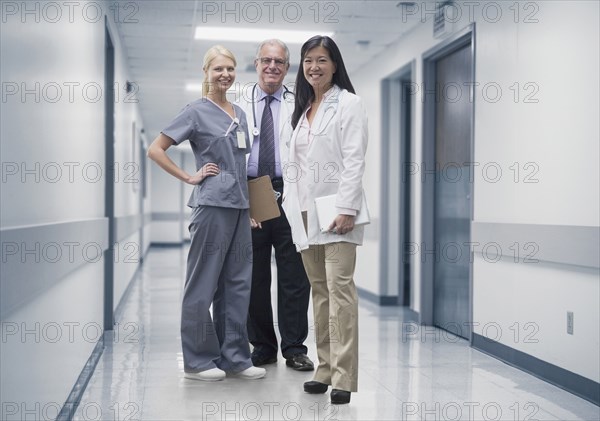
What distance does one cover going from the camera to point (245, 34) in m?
5.72

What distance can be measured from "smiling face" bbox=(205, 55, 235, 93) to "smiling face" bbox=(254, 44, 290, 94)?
0.82 ft

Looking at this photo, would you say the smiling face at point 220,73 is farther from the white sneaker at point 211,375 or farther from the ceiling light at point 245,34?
the ceiling light at point 245,34

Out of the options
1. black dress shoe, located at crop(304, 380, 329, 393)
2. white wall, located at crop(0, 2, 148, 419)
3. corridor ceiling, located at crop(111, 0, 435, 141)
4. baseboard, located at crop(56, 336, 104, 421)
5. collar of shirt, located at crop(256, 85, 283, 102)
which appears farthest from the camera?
corridor ceiling, located at crop(111, 0, 435, 141)

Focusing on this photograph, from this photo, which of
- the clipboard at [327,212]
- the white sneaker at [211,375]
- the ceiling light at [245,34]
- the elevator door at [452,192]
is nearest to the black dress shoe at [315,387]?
the white sneaker at [211,375]

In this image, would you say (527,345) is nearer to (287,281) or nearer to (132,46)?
(287,281)

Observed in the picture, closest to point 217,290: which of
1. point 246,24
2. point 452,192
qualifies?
point 452,192

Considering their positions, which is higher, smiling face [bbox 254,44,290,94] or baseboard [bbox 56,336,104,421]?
smiling face [bbox 254,44,290,94]

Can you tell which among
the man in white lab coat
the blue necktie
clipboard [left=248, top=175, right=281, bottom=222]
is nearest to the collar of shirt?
the man in white lab coat

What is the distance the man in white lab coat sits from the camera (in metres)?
3.45

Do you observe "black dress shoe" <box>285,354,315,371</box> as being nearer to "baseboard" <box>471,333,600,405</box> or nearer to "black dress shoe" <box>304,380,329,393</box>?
"black dress shoe" <box>304,380,329,393</box>

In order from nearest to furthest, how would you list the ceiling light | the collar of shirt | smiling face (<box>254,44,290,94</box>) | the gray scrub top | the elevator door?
the gray scrub top → smiling face (<box>254,44,290,94</box>) → the collar of shirt → the elevator door → the ceiling light

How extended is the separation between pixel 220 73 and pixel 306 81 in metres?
0.46

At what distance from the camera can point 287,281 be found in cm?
354

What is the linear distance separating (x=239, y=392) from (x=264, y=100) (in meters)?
1.46
